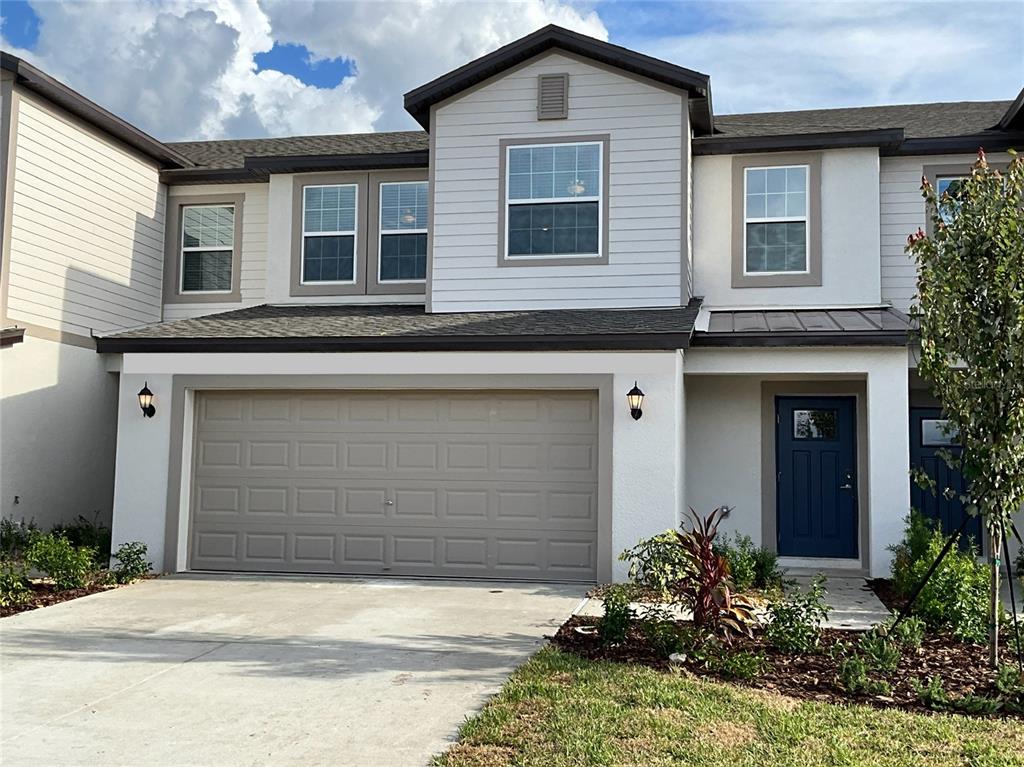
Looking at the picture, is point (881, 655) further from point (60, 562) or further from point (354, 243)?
point (354, 243)

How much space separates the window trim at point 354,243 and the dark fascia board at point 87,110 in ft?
7.50

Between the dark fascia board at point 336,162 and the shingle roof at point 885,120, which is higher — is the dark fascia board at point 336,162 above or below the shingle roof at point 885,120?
below

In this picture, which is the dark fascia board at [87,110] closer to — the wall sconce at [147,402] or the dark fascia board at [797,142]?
the wall sconce at [147,402]

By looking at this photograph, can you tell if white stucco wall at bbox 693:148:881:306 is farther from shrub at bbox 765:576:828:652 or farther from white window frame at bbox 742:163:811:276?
shrub at bbox 765:576:828:652

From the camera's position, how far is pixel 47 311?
12469 mm

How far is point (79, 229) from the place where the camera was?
13.1 m

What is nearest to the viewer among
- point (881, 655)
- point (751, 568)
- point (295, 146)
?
point (881, 655)

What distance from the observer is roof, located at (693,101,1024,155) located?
492 inches

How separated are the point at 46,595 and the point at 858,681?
26.0ft

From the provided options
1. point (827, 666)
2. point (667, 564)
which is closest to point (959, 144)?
point (667, 564)

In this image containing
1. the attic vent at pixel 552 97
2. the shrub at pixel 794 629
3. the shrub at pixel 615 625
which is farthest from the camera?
the attic vent at pixel 552 97

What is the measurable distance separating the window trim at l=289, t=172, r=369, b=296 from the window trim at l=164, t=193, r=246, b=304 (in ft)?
3.75

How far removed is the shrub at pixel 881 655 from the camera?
6.34 meters

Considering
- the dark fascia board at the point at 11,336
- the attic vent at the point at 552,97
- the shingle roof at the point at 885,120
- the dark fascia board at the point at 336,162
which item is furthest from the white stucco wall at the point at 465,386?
the shingle roof at the point at 885,120
